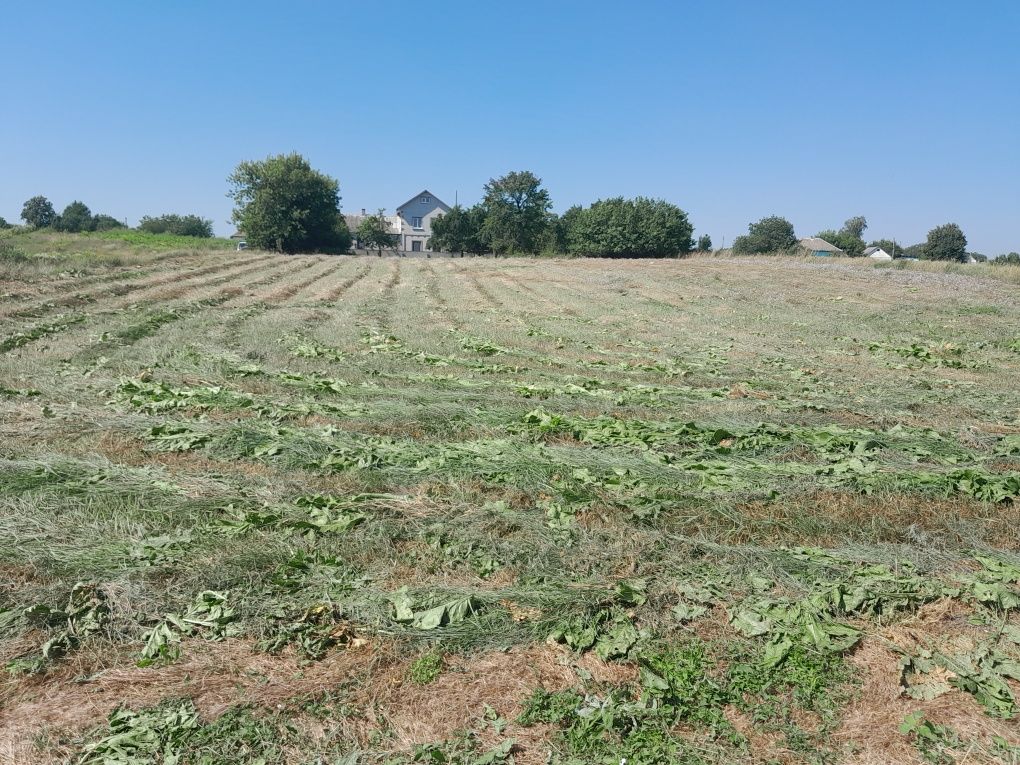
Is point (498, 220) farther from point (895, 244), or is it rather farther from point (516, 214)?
point (895, 244)

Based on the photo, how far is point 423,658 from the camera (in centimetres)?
389

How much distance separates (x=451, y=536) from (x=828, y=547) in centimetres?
293

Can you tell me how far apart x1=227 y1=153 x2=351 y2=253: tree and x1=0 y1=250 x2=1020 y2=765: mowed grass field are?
190ft

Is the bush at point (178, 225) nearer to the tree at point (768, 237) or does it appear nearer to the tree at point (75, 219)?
the tree at point (75, 219)

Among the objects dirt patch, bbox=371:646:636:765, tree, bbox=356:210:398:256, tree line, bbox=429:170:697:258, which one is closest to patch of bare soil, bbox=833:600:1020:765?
dirt patch, bbox=371:646:636:765

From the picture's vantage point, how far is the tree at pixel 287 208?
211 feet

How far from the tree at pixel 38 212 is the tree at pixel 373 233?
44155 millimetres

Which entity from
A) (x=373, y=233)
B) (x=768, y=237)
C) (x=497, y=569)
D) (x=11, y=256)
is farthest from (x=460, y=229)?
(x=497, y=569)

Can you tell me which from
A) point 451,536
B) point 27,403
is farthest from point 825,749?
point 27,403

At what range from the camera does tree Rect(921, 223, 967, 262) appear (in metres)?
75.5

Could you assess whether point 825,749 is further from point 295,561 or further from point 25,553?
point 25,553

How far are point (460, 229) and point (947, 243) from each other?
5510cm

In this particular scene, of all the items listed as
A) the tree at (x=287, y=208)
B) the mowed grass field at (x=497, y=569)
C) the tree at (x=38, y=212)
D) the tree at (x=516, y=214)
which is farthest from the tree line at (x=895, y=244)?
the tree at (x=38, y=212)

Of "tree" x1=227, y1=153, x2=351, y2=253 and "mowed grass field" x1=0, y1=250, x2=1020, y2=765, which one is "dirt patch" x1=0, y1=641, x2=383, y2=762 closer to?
"mowed grass field" x1=0, y1=250, x2=1020, y2=765
